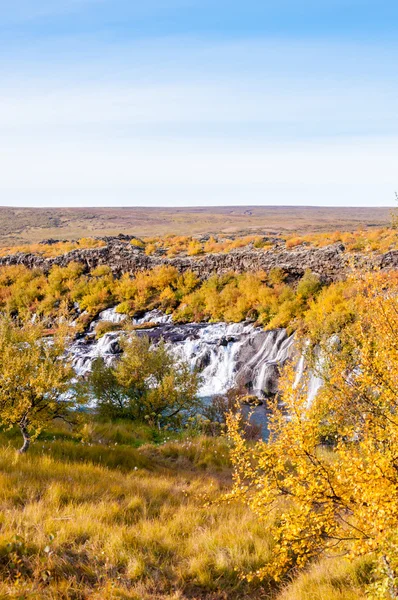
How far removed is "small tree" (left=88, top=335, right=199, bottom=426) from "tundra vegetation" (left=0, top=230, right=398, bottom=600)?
0.32 metres

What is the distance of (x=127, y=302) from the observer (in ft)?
93.9

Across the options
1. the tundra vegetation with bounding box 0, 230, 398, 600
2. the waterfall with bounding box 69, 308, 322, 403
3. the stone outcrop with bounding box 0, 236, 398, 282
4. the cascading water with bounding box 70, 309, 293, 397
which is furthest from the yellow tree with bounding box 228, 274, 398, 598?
the stone outcrop with bounding box 0, 236, 398, 282

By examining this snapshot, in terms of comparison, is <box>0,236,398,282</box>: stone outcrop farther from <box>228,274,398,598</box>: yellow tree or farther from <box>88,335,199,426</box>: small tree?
<box>228,274,398,598</box>: yellow tree

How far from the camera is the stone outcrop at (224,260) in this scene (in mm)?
25625

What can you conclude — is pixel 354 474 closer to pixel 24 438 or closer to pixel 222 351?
pixel 24 438

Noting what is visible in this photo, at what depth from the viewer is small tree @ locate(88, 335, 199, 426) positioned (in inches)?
572

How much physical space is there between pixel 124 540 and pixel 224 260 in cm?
2585

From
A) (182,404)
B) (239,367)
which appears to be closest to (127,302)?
(239,367)

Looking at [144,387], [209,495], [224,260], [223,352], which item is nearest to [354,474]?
[209,495]

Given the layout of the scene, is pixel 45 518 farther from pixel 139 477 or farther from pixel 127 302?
pixel 127 302

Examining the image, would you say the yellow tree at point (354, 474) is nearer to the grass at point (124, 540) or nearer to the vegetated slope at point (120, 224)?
the grass at point (124, 540)

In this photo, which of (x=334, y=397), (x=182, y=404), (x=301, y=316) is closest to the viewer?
(x=334, y=397)

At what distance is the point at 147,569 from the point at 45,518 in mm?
1720

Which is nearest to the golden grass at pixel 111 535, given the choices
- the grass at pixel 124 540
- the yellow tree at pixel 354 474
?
the grass at pixel 124 540
